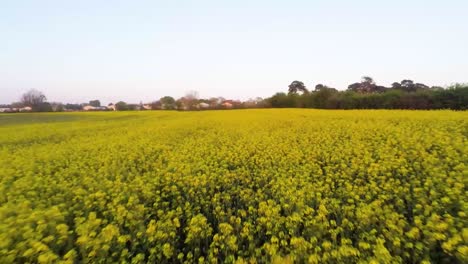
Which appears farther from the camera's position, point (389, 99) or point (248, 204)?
point (389, 99)

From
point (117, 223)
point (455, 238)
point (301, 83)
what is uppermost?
point (301, 83)

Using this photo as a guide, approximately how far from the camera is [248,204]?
4816 millimetres

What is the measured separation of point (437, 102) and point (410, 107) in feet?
7.62

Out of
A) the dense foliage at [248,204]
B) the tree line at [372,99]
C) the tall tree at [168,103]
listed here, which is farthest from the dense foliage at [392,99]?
the tall tree at [168,103]

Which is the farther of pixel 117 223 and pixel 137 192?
pixel 137 192

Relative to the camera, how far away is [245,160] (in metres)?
7.38

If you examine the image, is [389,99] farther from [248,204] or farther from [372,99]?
[248,204]

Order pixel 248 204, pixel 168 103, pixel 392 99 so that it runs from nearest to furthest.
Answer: pixel 248 204
pixel 392 99
pixel 168 103

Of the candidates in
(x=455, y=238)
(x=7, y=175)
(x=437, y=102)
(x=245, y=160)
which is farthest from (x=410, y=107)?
(x=7, y=175)

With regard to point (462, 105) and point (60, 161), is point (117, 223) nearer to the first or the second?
point (60, 161)

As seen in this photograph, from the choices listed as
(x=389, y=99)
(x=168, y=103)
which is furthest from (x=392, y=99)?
(x=168, y=103)

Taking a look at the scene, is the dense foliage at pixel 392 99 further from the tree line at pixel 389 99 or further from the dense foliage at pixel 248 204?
the dense foliage at pixel 248 204

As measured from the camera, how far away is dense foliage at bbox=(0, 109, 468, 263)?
296 centimetres

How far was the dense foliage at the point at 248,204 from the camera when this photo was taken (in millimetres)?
2955
